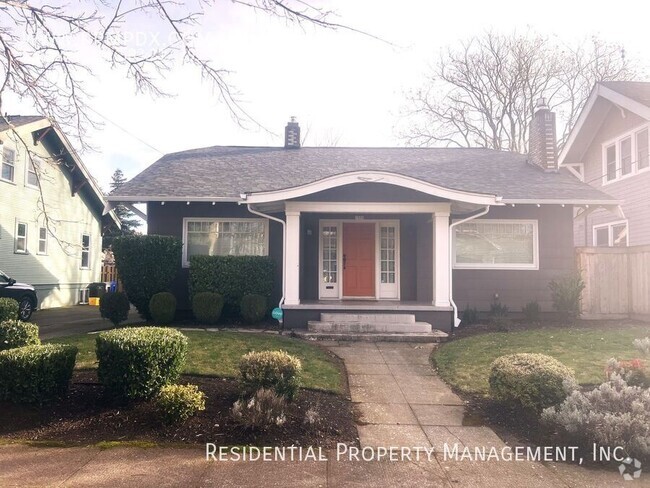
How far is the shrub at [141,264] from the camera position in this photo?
31.9 feet

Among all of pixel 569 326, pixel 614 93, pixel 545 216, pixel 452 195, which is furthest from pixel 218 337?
pixel 614 93

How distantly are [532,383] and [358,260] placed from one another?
737cm

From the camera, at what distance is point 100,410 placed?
4.82 m

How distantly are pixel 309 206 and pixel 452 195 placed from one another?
3079 mm

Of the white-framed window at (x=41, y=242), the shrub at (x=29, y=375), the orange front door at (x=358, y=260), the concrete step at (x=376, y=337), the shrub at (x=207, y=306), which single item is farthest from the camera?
the white-framed window at (x=41, y=242)

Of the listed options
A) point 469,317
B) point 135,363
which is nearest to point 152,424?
point 135,363

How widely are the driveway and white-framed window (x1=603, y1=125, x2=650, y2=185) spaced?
14436 mm

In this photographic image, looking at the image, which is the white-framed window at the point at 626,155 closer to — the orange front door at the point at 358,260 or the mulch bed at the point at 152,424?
the orange front door at the point at 358,260

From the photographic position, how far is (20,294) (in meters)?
12.8

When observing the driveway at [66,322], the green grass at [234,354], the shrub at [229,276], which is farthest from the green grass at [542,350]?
the driveway at [66,322]

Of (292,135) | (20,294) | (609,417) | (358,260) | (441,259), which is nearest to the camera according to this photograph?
(609,417)

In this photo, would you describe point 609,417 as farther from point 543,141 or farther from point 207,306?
point 543,141

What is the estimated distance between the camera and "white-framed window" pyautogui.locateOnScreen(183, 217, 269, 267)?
11.5 meters

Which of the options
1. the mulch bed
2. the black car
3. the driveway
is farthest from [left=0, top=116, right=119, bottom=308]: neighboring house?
the mulch bed
